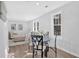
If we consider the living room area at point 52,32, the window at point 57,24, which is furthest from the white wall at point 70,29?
the window at point 57,24

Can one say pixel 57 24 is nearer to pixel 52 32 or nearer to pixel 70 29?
pixel 52 32

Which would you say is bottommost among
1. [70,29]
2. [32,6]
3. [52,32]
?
[52,32]

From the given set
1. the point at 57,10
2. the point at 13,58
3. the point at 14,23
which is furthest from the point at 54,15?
the point at 14,23

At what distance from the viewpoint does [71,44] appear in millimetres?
4371

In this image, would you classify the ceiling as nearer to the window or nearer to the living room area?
the living room area

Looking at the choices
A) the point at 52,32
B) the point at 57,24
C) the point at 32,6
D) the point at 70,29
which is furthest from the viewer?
the point at 52,32

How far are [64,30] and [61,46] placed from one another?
2.55ft

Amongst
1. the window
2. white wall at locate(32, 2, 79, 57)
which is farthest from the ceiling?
the window

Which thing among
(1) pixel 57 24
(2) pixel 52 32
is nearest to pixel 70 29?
(1) pixel 57 24

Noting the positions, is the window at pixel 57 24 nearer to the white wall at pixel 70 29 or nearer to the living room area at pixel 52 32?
the living room area at pixel 52 32

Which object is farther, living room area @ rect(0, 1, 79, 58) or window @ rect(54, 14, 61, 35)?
window @ rect(54, 14, 61, 35)

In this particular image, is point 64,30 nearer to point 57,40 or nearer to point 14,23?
point 57,40

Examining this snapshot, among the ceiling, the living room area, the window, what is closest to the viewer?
the living room area

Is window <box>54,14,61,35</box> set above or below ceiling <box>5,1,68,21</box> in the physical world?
below
